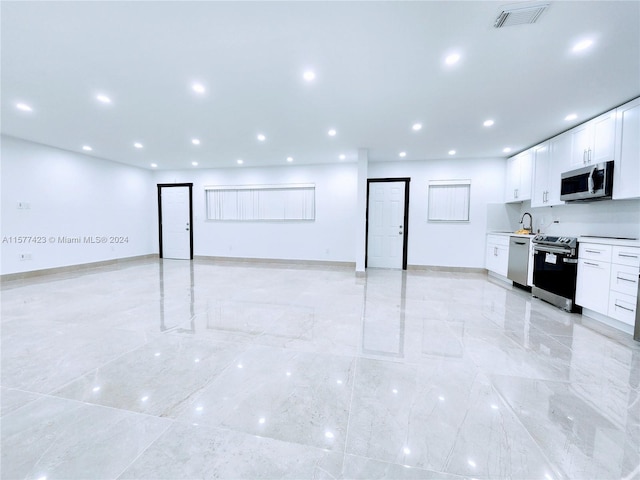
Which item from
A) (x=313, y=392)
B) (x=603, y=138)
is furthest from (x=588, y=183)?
(x=313, y=392)

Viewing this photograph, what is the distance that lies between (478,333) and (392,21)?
2980mm

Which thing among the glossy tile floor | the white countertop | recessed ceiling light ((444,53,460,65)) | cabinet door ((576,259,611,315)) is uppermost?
recessed ceiling light ((444,53,460,65))

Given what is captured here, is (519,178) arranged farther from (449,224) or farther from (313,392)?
(313,392)

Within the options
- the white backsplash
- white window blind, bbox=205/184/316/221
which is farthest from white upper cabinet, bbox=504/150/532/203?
white window blind, bbox=205/184/316/221

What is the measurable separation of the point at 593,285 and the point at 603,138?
1.95 meters

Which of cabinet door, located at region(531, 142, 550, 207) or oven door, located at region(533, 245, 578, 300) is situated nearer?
oven door, located at region(533, 245, 578, 300)

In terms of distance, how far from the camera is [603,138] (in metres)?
3.41

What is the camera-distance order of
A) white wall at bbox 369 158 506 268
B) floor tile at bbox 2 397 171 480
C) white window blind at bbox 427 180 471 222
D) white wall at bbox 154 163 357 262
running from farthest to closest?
white wall at bbox 154 163 357 262, white window blind at bbox 427 180 471 222, white wall at bbox 369 158 506 268, floor tile at bbox 2 397 171 480

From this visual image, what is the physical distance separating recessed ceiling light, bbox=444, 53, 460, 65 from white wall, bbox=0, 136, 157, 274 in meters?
7.38

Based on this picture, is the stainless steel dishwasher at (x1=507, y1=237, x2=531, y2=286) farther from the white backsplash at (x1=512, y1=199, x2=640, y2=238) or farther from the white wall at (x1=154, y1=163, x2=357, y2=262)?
the white wall at (x1=154, y1=163, x2=357, y2=262)

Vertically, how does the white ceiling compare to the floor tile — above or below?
above

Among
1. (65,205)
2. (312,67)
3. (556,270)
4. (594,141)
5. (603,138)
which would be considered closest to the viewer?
(312,67)

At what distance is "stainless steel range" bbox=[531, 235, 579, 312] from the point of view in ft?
11.4

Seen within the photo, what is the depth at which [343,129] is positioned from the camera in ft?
14.2
